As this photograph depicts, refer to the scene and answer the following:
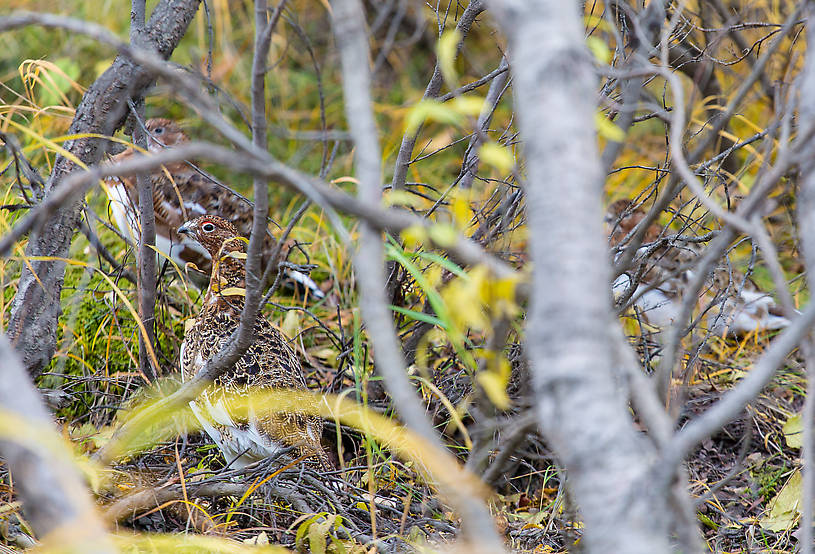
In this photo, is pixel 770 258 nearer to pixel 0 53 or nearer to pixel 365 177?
pixel 365 177

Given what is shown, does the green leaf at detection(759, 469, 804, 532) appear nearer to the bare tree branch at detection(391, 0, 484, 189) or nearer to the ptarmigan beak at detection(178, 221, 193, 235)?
the bare tree branch at detection(391, 0, 484, 189)

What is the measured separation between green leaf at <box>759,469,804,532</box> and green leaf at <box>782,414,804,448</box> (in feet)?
0.89

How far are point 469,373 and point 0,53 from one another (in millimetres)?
4570

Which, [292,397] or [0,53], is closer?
[292,397]

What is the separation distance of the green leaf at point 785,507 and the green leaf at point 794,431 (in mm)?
271

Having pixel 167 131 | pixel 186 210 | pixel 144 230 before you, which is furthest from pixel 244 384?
pixel 167 131

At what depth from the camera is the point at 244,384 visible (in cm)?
281

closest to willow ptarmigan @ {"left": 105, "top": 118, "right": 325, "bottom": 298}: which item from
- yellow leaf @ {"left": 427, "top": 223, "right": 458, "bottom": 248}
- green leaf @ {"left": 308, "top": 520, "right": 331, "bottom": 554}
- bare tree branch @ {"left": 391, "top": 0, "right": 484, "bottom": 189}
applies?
bare tree branch @ {"left": 391, "top": 0, "right": 484, "bottom": 189}

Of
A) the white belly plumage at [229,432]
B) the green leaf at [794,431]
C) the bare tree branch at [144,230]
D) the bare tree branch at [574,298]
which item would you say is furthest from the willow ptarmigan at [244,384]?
the green leaf at [794,431]

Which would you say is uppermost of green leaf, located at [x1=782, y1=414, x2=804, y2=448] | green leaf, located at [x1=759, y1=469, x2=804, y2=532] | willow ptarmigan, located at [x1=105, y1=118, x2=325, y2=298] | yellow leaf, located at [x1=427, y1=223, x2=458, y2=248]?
yellow leaf, located at [x1=427, y1=223, x2=458, y2=248]

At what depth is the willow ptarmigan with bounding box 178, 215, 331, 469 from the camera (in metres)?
2.71

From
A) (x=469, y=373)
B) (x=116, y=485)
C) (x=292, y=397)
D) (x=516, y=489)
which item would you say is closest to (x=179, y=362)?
(x=292, y=397)

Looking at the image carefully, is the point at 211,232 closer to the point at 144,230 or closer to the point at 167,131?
the point at 144,230

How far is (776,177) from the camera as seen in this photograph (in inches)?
45.5
